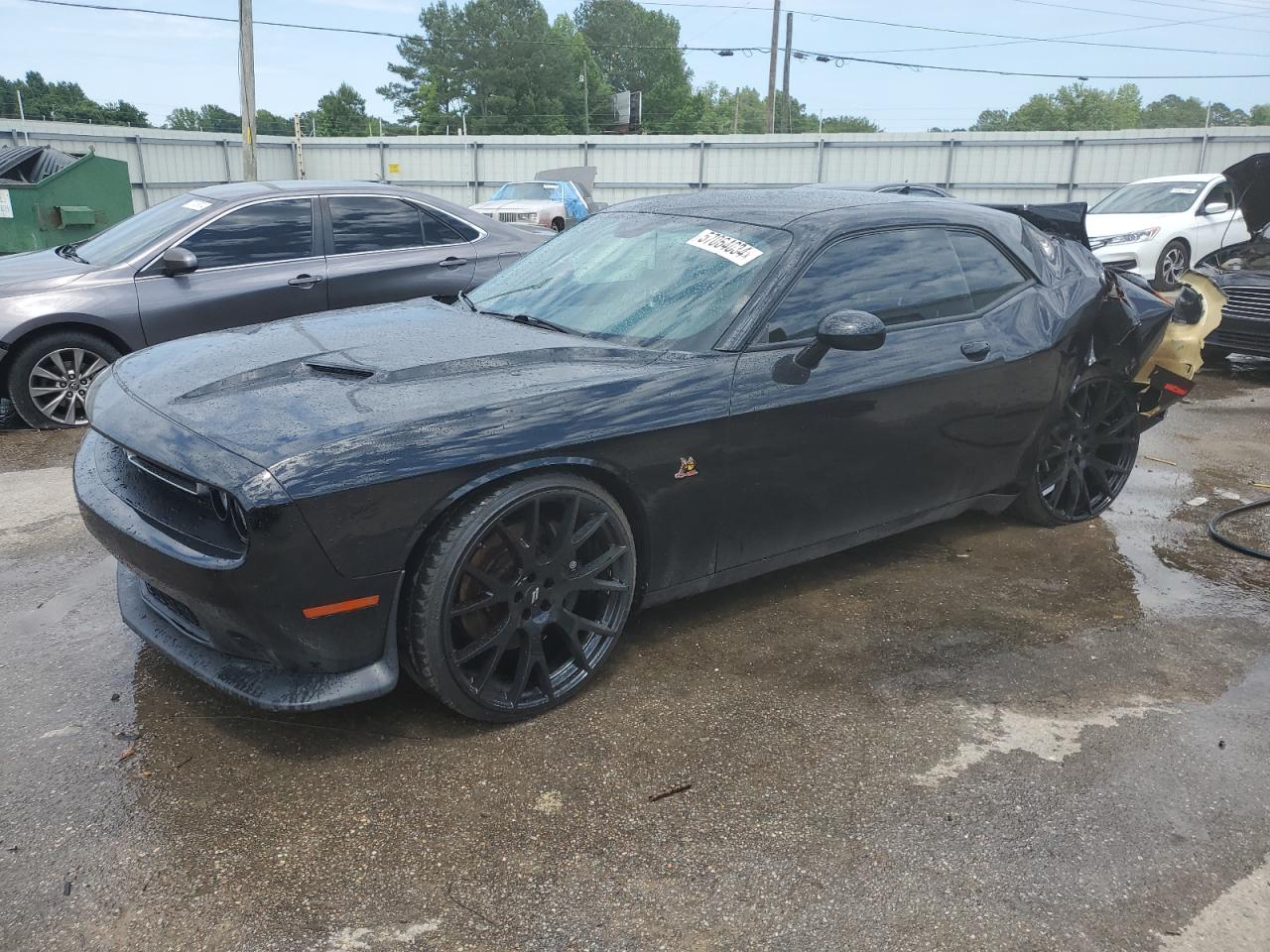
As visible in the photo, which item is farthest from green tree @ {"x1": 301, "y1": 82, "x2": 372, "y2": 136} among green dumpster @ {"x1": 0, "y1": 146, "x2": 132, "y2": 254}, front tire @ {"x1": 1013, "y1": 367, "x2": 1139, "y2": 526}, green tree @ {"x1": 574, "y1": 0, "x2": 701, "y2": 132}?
front tire @ {"x1": 1013, "y1": 367, "x2": 1139, "y2": 526}

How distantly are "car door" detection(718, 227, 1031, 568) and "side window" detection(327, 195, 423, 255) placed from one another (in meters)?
3.96

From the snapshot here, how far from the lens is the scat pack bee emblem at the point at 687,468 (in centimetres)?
304

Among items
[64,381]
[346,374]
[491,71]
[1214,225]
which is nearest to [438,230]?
[64,381]

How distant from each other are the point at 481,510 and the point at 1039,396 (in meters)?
2.65

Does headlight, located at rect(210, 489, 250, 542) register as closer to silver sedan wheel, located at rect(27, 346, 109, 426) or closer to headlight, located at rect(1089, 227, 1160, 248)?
silver sedan wheel, located at rect(27, 346, 109, 426)

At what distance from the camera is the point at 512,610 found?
9.14 feet

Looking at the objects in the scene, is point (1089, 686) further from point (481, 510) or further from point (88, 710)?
point (88, 710)

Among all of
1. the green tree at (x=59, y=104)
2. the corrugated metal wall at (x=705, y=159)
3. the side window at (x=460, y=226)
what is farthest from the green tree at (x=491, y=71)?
the side window at (x=460, y=226)

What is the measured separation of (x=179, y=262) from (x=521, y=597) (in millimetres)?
4345

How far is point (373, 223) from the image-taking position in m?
6.64

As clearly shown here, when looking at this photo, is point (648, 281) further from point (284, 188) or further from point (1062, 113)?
point (1062, 113)

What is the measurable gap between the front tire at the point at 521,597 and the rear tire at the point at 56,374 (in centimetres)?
442

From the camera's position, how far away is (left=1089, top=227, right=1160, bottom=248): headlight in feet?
40.0

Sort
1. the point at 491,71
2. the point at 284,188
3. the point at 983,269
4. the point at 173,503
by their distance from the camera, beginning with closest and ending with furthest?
1. the point at 173,503
2. the point at 983,269
3. the point at 284,188
4. the point at 491,71
